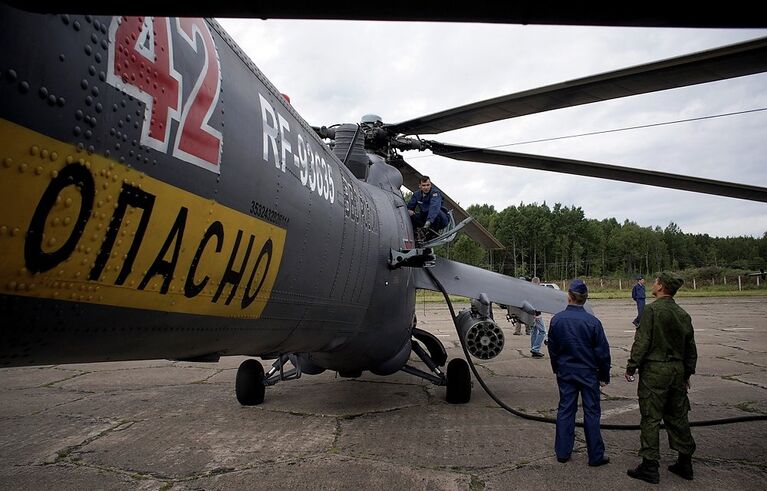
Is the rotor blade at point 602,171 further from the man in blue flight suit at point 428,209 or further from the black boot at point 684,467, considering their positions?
the black boot at point 684,467

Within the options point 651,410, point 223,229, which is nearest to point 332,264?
point 223,229

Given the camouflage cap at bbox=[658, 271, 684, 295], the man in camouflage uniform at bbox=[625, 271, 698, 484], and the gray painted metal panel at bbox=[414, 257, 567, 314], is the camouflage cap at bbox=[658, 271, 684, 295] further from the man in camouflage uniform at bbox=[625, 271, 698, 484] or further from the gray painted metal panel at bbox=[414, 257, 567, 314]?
the gray painted metal panel at bbox=[414, 257, 567, 314]

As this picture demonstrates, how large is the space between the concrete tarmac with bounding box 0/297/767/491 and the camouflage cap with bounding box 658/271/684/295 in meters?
1.49

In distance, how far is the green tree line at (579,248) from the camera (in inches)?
2766

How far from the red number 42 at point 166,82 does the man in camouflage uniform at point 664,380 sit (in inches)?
147

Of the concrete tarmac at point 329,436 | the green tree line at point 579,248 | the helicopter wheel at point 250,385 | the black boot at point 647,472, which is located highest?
the green tree line at point 579,248

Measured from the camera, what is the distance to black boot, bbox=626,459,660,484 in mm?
3711

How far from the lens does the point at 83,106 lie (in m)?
1.45

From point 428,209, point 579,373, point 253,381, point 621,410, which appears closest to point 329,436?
point 253,381

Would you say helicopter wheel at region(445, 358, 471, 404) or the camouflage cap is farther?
helicopter wheel at region(445, 358, 471, 404)

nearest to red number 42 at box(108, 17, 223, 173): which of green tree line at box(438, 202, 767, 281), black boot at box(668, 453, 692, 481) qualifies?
black boot at box(668, 453, 692, 481)

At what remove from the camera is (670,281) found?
425 cm

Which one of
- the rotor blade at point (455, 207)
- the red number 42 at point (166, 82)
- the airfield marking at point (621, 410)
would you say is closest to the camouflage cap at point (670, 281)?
the airfield marking at point (621, 410)

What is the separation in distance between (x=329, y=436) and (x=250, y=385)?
1719mm
